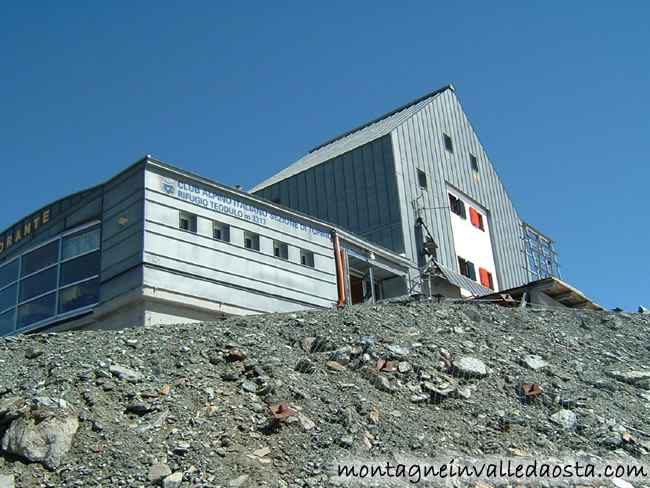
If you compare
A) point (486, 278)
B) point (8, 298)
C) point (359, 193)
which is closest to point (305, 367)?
point (8, 298)

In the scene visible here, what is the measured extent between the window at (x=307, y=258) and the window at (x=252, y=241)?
6.39 ft

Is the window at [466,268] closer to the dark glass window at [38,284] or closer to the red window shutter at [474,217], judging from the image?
the red window shutter at [474,217]

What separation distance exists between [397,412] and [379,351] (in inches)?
95.0

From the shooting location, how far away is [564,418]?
12.5m

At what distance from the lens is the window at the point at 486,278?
3184 centimetres

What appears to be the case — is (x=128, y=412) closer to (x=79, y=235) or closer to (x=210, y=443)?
(x=210, y=443)

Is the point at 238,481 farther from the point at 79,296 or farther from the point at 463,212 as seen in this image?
the point at 463,212

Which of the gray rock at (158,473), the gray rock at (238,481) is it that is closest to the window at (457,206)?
the gray rock at (238,481)

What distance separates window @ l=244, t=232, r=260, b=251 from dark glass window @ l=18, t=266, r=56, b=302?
217 inches

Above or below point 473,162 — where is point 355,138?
above

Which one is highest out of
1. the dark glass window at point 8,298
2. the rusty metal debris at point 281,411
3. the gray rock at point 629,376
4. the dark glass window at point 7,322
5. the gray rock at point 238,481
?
the dark glass window at point 8,298

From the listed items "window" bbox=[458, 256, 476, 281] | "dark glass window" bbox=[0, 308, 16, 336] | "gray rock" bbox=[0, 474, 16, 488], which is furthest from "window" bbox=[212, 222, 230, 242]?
"window" bbox=[458, 256, 476, 281]

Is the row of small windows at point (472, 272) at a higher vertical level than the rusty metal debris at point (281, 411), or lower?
higher

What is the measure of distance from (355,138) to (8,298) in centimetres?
1833
